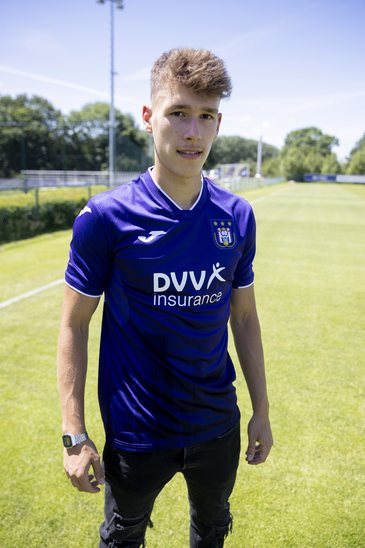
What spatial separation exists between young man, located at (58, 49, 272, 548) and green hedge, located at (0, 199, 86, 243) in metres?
12.6

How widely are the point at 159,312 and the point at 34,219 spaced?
14.2m

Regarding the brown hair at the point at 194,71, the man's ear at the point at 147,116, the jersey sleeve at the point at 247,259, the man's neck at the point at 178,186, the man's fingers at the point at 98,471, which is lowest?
the man's fingers at the point at 98,471

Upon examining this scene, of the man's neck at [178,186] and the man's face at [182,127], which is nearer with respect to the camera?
the man's face at [182,127]

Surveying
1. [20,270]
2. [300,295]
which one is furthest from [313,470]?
[20,270]

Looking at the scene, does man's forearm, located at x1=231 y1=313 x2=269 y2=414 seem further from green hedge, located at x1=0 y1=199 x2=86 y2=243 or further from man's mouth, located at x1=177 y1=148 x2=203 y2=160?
green hedge, located at x1=0 y1=199 x2=86 y2=243

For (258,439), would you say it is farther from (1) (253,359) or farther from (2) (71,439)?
(2) (71,439)

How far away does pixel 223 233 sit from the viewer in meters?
1.79

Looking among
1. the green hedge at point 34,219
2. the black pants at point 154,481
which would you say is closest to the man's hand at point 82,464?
the black pants at point 154,481

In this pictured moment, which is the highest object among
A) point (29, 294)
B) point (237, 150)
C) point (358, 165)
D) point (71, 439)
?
point (237, 150)

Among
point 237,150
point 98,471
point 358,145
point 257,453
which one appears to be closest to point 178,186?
point 98,471

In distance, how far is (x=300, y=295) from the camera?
26.2ft

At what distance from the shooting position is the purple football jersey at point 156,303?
1.62 m

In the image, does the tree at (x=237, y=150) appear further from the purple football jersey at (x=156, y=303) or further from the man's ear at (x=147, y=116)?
the purple football jersey at (x=156, y=303)

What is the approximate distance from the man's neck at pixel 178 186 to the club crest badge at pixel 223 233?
135 mm
